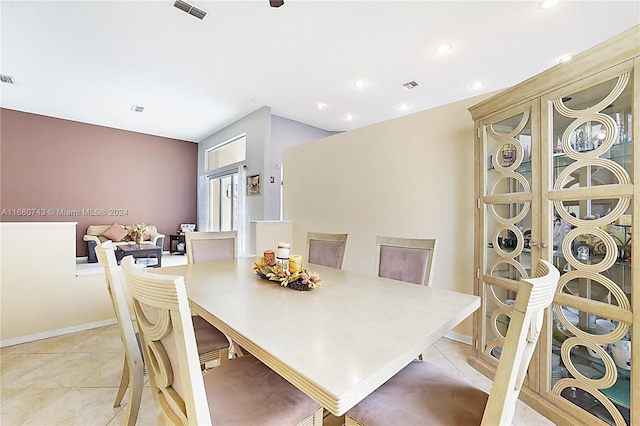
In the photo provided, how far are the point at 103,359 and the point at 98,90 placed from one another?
3924 millimetres

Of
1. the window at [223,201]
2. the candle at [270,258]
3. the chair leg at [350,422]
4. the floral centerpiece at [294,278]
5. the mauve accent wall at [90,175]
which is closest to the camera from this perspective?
the chair leg at [350,422]

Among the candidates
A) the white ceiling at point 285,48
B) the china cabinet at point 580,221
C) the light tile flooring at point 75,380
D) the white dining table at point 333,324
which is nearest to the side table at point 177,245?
the white ceiling at point 285,48

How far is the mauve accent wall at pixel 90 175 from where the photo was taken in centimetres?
525

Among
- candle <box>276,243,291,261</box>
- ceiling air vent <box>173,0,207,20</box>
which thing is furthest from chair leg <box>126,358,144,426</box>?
ceiling air vent <box>173,0,207,20</box>

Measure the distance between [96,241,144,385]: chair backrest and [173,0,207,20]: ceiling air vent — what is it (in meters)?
2.18

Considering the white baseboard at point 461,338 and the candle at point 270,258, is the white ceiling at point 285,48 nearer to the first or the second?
the candle at point 270,258

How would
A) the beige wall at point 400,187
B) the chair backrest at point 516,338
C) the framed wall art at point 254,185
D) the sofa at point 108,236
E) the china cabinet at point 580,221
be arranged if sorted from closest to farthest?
1. the chair backrest at point 516,338
2. the china cabinet at point 580,221
3. the beige wall at point 400,187
4. the framed wall art at point 254,185
5. the sofa at point 108,236

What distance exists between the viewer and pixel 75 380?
1.93 metres

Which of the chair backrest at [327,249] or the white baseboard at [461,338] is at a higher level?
the chair backrest at [327,249]

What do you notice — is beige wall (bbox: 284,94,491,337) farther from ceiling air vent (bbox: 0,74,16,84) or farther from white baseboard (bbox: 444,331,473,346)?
ceiling air vent (bbox: 0,74,16,84)

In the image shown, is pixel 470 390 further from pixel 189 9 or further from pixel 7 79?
pixel 7 79

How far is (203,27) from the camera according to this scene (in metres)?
2.70

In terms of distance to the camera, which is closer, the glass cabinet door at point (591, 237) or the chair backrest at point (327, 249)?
the glass cabinet door at point (591, 237)

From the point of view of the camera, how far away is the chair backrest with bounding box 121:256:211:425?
26.7 inches
